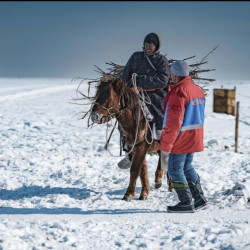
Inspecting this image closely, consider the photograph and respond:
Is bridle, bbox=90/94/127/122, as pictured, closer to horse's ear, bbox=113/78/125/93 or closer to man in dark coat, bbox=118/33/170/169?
horse's ear, bbox=113/78/125/93

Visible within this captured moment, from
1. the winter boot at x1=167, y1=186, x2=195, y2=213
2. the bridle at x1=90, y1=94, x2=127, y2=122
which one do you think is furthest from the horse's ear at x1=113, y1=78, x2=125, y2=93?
the winter boot at x1=167, y1=186, x2=195, y2=213

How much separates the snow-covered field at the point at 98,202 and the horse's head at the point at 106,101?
1208mm

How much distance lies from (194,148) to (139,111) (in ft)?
3.58

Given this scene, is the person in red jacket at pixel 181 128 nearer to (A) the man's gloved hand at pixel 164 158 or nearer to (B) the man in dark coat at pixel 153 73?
(A) the man's gloved hand at pixel 164 158

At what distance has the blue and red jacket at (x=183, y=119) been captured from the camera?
5.11m

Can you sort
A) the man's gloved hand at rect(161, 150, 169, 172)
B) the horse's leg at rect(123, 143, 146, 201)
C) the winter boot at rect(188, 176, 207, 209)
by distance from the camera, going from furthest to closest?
the horse's leg at rect(123, 143, 146, 201), the winter boot at rect(188, 176, 207, 209), the man's gloved hand at rect(161, 150, 169, 172)

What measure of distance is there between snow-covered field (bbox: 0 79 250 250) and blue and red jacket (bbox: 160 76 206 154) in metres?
0.86

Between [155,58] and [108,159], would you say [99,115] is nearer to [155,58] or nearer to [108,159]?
[155,58]

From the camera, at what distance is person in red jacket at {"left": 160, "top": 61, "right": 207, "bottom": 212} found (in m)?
5.12

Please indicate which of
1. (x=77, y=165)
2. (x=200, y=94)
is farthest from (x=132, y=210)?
(x=77, y=165)

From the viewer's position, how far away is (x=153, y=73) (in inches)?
252

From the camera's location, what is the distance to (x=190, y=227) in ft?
15.9

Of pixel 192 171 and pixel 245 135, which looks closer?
pixel 192 171

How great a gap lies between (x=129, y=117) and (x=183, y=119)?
1.05m
